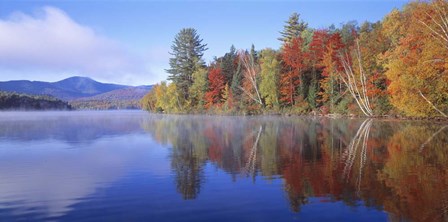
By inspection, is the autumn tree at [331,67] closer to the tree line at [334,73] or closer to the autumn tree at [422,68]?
the tree line at [334,73]

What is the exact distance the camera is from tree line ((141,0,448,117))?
103ft

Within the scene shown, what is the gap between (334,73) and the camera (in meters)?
52.0

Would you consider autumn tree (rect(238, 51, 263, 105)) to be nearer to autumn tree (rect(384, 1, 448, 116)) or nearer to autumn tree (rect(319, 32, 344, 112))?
autumn tree (rect(319, 32, 344, 112))

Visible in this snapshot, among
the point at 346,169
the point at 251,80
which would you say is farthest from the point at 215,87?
the point at 346,169

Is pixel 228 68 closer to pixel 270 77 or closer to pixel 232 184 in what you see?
pixel 270 77

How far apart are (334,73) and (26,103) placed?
458ft

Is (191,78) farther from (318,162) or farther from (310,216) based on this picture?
(310,216)

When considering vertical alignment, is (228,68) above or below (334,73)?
above

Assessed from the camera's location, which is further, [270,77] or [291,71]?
[270,77]

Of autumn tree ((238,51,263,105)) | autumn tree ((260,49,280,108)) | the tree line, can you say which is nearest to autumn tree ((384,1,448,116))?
the tree line

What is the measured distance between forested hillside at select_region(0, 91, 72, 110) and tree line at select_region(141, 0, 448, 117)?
80.0 meters

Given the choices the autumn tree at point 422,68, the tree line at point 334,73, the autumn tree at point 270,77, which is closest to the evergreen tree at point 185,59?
the tree line at point 334,73

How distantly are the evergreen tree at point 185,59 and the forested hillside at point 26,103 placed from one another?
85781 mm

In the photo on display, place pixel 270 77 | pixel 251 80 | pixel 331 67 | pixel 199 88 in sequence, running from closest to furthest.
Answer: pixel 331 67 → pixel 270 77 → pixel 251 80 → pixel 199 88
